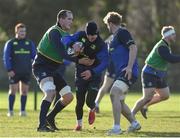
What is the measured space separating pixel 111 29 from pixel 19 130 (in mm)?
2511

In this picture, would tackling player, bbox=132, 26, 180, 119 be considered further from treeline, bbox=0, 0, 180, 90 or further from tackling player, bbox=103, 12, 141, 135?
treeline, bbox=0, 0, 180, 90

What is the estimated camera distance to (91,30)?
1377 centimetres

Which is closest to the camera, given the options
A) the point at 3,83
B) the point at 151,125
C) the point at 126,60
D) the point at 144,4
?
the point at 126,60

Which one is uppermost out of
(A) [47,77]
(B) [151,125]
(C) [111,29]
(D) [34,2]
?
(D) [34,2]

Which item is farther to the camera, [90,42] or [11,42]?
[11,42]

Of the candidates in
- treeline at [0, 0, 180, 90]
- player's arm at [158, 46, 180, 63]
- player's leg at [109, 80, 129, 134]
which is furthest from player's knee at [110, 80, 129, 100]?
treeline at [0, 0, 180, 90]

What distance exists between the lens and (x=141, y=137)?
41.4ft

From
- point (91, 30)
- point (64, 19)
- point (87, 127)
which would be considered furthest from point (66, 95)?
point (64, 19)

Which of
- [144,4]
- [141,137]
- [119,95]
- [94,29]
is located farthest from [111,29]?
[144,4]

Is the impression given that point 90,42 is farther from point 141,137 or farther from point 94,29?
point 141,137

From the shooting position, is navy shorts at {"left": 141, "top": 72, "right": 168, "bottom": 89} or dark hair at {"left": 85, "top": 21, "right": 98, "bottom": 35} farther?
navy shorts at {"left": 141, "top": 72, "right": 168, "bottom": 89}

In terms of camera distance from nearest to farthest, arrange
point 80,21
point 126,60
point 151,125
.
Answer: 1. point 126,60
2. point 151,125
3. point 80,21

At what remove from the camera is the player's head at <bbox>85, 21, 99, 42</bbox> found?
539 inches

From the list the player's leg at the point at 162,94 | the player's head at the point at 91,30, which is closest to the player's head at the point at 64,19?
the player's head at the point at 91,30
